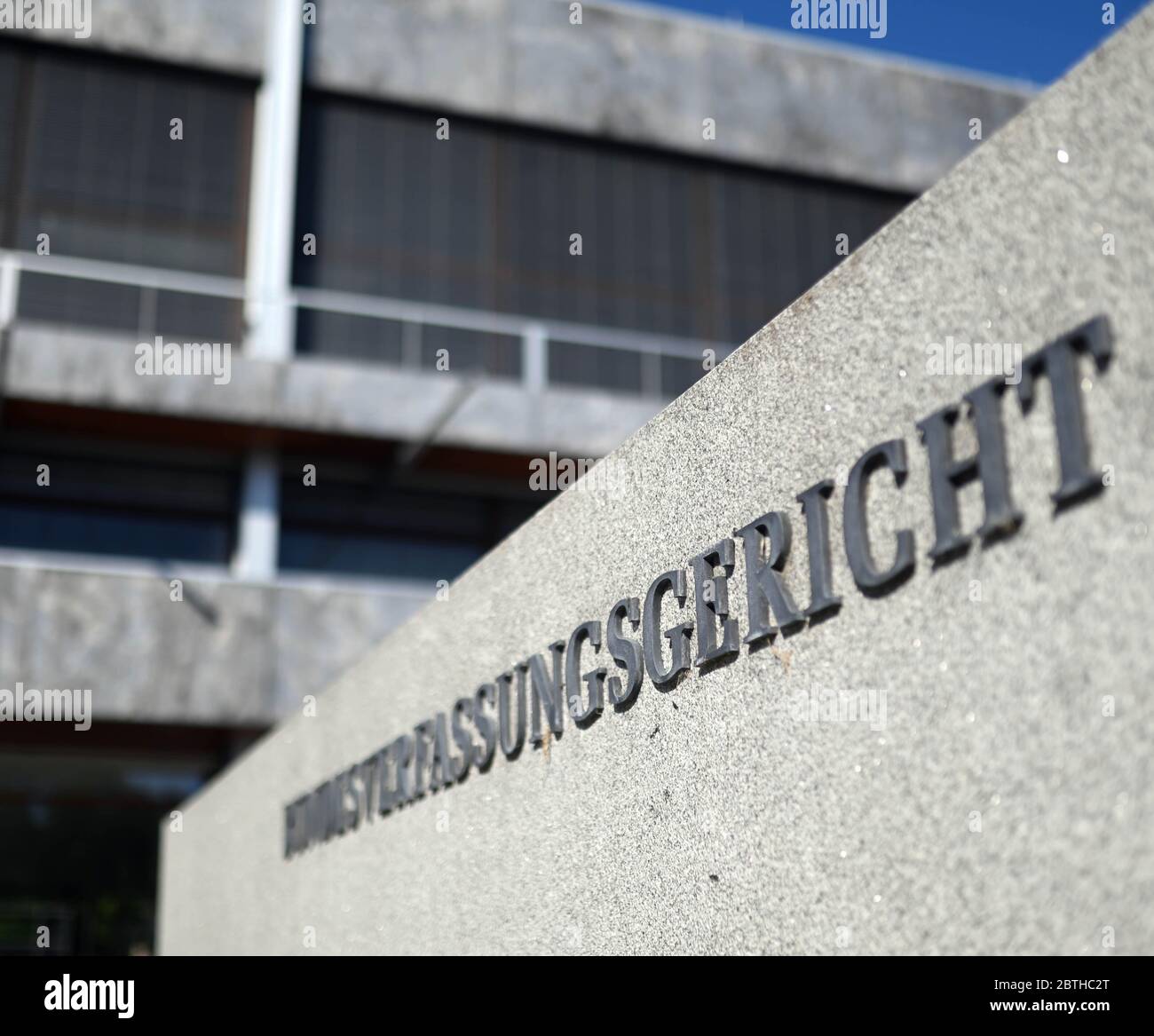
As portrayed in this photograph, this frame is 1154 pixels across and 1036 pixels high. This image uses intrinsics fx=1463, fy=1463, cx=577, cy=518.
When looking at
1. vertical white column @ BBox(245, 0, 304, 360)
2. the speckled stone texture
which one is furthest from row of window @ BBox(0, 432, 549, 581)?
the speckled stone texture

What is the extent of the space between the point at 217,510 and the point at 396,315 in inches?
119

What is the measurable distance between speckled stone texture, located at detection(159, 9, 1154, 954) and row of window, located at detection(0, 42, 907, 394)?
11.9m

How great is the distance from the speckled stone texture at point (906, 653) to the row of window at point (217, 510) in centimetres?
1092

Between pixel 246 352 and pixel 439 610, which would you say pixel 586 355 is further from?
pixel 439 610

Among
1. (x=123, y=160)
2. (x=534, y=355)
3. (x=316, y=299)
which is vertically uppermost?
(x=123, y=160)

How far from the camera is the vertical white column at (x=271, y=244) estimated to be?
51.3 feet

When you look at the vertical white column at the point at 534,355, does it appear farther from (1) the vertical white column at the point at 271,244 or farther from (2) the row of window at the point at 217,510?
(1) the vertical white column at the point at 271,244

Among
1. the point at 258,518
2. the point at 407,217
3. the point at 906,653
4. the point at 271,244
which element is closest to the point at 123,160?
the point at 271,244

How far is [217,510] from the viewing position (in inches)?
626

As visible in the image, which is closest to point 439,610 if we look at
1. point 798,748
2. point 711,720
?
point 711,720

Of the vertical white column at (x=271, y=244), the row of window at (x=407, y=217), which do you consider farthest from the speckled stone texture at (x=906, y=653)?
the row of window at (x=407, y=217)

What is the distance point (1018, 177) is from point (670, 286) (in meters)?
15.3

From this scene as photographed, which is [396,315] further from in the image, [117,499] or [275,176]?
[117,499]

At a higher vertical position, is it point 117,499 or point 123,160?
point 123,160
